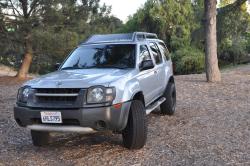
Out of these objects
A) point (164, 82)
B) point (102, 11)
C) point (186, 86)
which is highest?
point (102, 11)

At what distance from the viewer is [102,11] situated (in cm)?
2211

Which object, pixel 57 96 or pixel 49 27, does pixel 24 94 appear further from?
pixel 49 27

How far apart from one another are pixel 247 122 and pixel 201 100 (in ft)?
10.7

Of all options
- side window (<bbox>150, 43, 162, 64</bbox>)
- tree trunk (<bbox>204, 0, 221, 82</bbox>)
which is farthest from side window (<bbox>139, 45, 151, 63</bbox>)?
tree trunk (<bbox>204, 0, 221, 82</bbox>)

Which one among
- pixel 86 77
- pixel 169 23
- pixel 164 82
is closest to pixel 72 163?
pixel 86 77

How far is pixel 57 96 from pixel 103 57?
5.21 feet

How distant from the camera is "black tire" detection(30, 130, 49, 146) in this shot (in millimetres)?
6832

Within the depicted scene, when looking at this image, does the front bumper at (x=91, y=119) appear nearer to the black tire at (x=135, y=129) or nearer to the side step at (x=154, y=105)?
the black tire at (x=135, y=129)

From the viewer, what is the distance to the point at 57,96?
591 cm

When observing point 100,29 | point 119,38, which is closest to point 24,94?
point 119,38

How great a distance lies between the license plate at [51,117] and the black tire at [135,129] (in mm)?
1053

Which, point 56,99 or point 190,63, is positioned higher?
point 56,99

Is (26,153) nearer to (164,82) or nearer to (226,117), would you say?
(164,82)

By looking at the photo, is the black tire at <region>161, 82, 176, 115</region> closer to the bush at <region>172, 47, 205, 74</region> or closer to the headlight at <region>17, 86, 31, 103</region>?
the headlight at <region>17, 86, 31, 103</region>
